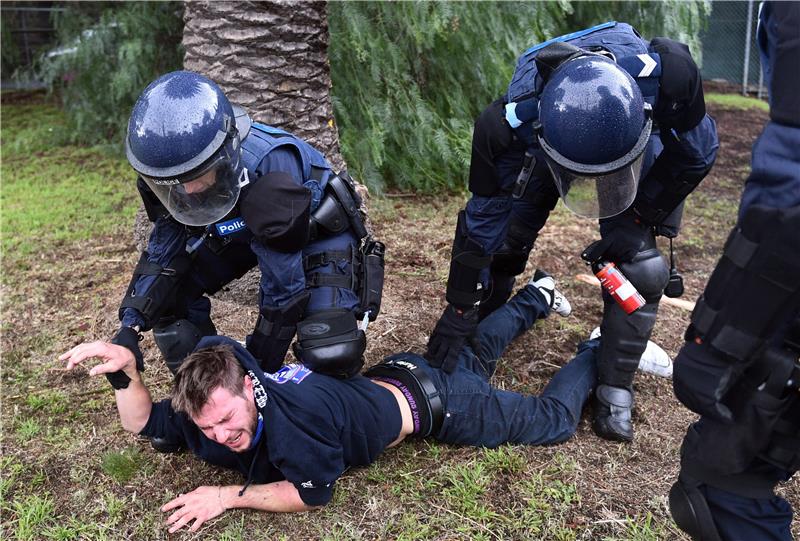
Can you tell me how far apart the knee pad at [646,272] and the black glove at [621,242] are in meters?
0.03

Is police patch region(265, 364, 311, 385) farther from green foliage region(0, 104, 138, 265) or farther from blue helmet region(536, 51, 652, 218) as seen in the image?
green foliage region(0, 104, 138, 265)

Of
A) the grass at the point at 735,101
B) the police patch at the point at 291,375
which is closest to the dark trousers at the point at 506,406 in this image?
the police patch at the point at 291,375

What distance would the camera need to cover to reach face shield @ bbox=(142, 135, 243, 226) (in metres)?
2.48

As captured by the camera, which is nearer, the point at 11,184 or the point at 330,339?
the point at 330,339

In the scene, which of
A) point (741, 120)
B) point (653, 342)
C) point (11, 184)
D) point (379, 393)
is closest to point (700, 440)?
point (379, 393)

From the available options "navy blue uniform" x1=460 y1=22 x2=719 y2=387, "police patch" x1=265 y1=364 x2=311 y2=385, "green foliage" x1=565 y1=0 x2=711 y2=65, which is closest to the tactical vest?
"police patch" x1=265 y1=364 x2=311 y2=385

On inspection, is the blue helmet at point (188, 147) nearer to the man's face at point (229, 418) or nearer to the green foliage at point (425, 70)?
the man's face at point (229, 418)

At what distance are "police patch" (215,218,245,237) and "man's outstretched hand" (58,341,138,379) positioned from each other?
1.86ft

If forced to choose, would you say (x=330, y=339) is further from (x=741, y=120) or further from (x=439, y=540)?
(x=741, y=120)

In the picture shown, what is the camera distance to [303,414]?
8.07ft

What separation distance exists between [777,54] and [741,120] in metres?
9.63

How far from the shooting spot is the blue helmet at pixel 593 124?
2463 millimetres

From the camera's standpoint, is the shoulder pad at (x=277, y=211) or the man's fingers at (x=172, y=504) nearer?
the shoulder pad at (x=277, y=211)

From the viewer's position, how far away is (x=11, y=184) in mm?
6883
